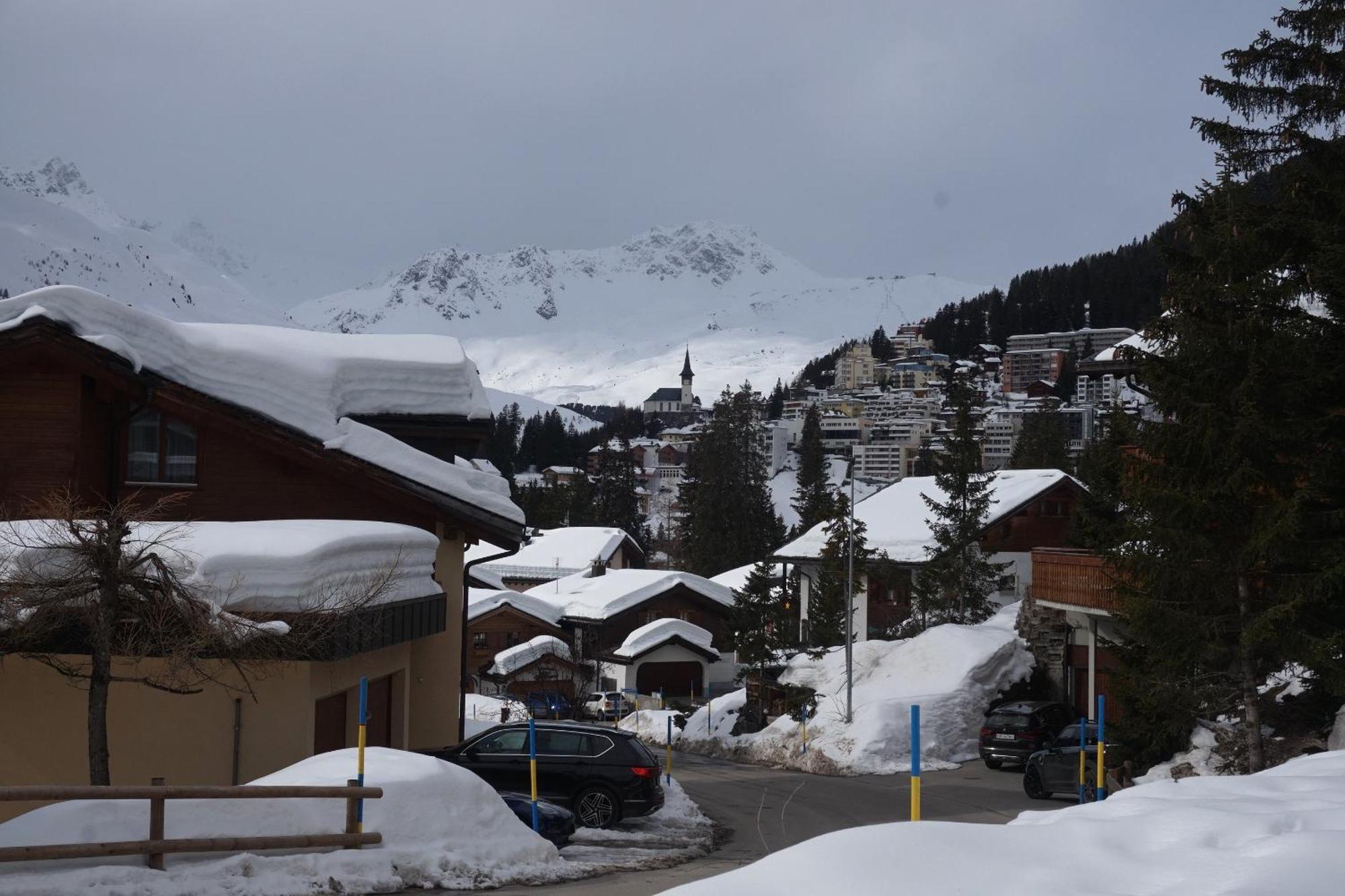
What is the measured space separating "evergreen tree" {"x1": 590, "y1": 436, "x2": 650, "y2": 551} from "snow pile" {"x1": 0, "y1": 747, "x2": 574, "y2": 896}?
102806mm

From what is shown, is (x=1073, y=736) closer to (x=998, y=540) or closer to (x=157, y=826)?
(x=157, y=826)

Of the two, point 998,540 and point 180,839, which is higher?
point 998,540

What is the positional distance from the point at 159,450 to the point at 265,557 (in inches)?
244

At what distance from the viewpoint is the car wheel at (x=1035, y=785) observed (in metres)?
23.7

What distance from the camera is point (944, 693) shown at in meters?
33.6

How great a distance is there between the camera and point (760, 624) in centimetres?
4731

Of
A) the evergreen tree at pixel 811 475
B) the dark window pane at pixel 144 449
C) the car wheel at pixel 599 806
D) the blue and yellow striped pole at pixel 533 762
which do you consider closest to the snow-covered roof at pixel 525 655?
the dark window pane at pixel 144 449

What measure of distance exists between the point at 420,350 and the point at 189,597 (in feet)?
40.6

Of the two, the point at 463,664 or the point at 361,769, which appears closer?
the point at 361,769

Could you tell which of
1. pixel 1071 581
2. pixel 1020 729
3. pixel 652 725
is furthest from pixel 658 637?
pixel 1071 581

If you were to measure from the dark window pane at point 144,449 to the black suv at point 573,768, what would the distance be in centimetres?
621

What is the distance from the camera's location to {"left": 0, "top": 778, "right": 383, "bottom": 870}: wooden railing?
30.8 feet

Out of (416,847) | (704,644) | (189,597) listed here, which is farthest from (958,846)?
(704,644)

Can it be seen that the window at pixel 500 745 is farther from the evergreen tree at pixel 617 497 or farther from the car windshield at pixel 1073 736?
the evergreen tree at pixel 617 497
